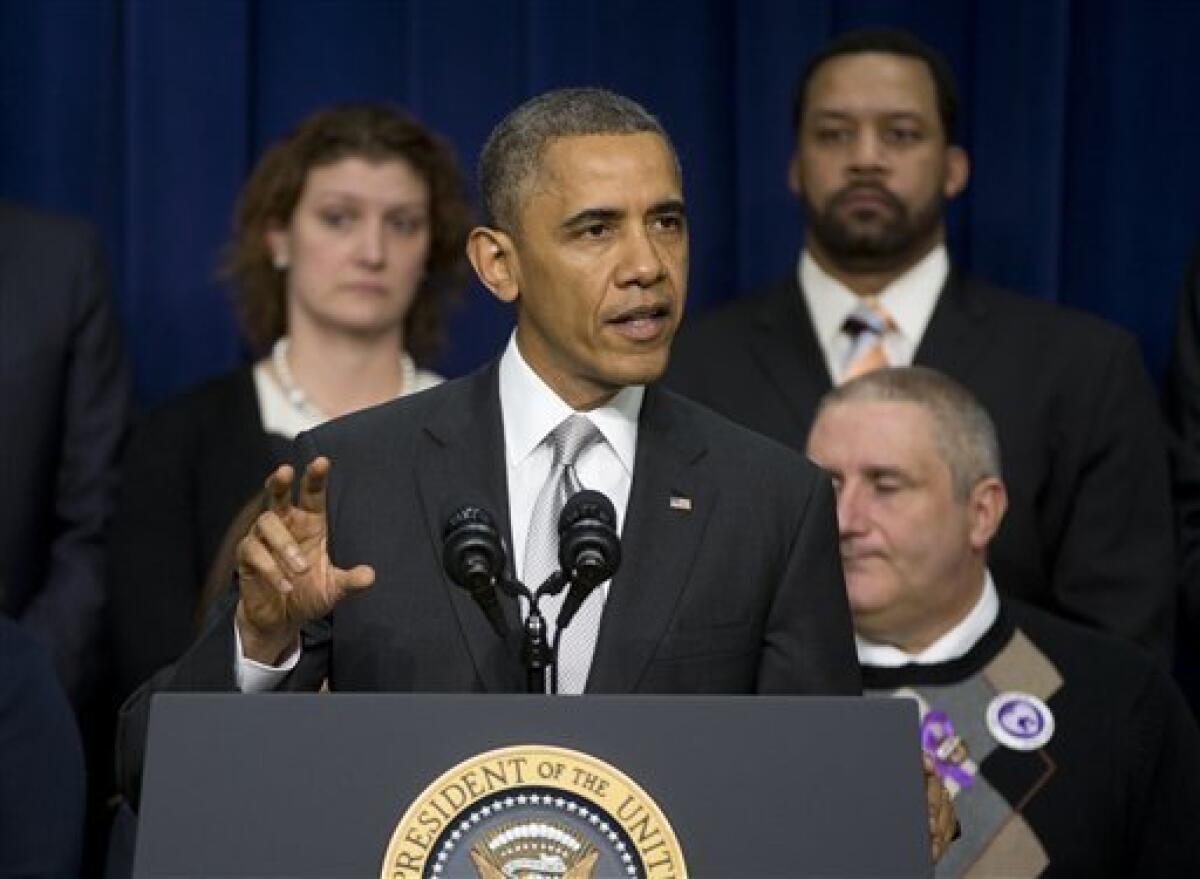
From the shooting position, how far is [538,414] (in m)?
2.46

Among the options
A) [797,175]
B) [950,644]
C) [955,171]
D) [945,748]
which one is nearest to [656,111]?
[797,175]

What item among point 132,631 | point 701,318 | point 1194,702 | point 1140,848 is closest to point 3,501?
point 132,631

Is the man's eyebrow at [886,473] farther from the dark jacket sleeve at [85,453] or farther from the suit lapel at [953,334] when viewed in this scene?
the dark jacket sleeve at [85,453]

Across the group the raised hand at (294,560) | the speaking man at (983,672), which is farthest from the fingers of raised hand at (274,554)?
the speaking man at (983,672)

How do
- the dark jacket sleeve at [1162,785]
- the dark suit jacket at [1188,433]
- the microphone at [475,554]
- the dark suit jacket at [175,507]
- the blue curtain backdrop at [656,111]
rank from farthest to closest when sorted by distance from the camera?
1. the blue curtain backdrop at [656,111]
2. the dark suit jacket at [1188,433]
3. the dark suit jacket at [175,507]
4. the dark jacket sleeve at [1162,785]
5. the microphone at [475,554]

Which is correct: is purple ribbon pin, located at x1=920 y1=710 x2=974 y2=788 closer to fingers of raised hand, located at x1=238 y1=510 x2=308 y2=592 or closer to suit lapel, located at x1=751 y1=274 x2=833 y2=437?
suit lapel, located at x1=751 y1=274 x2=833 y2=437

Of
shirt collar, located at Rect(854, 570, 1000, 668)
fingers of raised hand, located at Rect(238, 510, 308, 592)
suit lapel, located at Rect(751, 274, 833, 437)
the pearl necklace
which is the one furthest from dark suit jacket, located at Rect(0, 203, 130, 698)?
fingers of raised hand, located at Rect(238, 510, 308, 592)

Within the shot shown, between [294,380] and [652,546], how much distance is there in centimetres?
176

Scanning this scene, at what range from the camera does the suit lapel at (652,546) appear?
2342 mm

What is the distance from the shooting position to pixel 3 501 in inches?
152

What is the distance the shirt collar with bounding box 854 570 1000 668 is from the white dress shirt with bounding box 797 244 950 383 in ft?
2.25

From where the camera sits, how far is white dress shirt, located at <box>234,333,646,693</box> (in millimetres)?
2438

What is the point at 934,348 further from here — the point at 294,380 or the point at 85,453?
the point at 85,453

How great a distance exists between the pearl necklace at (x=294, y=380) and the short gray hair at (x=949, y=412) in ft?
2.78
